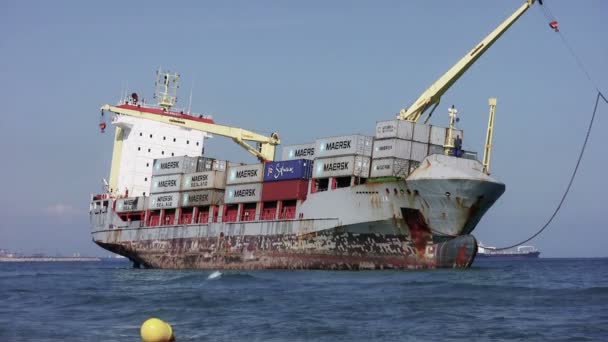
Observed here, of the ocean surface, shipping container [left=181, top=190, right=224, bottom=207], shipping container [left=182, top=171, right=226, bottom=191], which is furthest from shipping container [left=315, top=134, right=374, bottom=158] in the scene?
shipping container [left=181, top=190, right=224, bottom=207]

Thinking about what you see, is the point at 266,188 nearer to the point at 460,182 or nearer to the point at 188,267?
the point at 188,267

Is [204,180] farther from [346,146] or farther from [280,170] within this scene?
[346,146]

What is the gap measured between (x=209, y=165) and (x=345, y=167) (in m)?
17.5

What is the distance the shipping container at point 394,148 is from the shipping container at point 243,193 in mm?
10706

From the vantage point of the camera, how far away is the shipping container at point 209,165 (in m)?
61.2

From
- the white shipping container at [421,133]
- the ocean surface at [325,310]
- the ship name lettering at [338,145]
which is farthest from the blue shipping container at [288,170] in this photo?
the ocean surface at [325,310]

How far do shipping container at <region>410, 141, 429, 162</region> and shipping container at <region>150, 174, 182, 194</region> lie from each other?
872 inches

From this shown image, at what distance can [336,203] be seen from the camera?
153 ft

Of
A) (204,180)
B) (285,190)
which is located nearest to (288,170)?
(285,190)

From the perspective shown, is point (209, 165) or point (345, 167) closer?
point (345, 167)

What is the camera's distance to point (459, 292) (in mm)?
32000

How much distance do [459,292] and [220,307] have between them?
31.5 ft

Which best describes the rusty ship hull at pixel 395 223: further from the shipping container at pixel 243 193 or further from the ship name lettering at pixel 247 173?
the ship name lettering at pixel 247 173

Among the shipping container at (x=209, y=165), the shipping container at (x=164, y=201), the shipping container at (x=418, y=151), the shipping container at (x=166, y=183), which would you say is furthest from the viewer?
the shipping container at (x=166, y=183)
